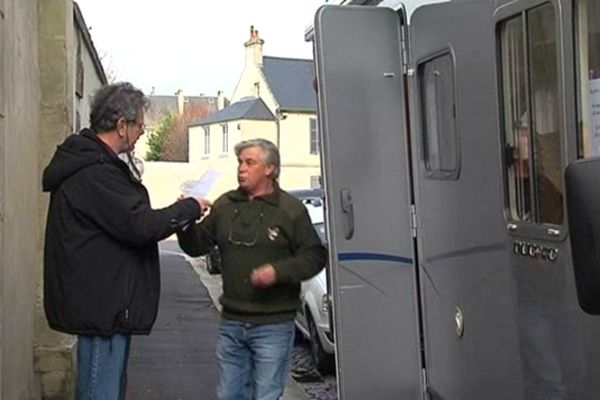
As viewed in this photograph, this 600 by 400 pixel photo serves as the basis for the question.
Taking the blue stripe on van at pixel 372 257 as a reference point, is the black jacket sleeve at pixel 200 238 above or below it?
above

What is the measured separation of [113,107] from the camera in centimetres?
392

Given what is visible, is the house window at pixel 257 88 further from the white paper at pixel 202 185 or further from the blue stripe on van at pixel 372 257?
the blue stripe on van at pixel 372 257

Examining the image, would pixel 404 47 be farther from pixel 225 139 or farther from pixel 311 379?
pixel 225 139

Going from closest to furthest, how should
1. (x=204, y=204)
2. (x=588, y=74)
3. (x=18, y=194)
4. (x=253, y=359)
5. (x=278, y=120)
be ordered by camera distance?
(x=588, y=74), (x=204, y=204), (x=253, y=359), (x=18, y=194), (x=278, y=120)

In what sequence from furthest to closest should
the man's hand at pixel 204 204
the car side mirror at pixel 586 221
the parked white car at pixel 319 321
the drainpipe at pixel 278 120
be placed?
1. the drainpipe at pixel 278 120
2. the parked white car at pixel 319 321
3. the man's hand at pixel 204 204
4. the car side mirror at pixel 586 221

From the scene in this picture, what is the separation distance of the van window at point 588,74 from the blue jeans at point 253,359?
2.17m

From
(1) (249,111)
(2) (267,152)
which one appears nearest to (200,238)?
(2) (267,152)

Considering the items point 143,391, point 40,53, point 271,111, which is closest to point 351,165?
point 40,53

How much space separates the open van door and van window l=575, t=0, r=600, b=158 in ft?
5.39

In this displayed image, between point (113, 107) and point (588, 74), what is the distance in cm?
201

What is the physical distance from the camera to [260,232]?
14.8 feet

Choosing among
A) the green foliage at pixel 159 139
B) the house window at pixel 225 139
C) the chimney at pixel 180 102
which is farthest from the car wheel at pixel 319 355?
the chimney at pixel 180 102

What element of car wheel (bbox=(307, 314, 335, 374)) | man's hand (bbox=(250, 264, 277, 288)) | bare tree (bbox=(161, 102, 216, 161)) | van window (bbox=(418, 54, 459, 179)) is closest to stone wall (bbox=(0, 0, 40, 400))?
man's hand (bbox=(250, 264, 277, 288))

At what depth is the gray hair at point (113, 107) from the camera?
391 cm
